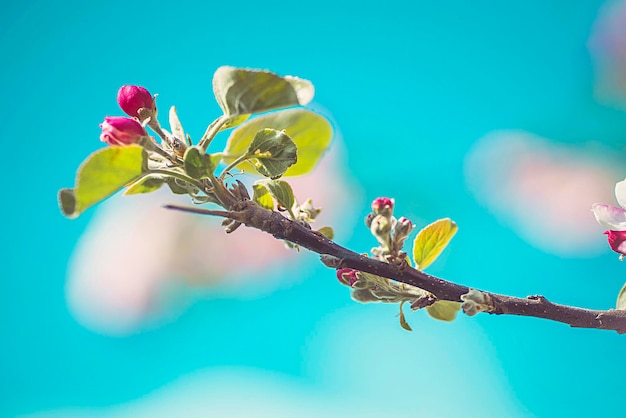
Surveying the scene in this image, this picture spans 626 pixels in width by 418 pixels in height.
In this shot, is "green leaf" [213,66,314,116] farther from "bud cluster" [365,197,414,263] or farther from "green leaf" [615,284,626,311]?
"green leaf" [615,284,626,311]

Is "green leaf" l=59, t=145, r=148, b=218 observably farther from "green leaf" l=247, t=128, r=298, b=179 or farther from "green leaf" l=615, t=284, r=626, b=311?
"green leaf" l=615, t=284, r=626, b=311

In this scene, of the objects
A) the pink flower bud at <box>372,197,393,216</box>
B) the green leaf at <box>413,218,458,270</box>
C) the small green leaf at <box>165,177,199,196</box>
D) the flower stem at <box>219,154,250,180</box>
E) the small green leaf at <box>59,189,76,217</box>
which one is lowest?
the small green leaf at <box>59,189,76,217</box>

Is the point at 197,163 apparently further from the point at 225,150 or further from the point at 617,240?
the point at 617,240

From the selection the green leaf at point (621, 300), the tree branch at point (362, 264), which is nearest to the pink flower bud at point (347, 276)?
the tree branch at point (362, 264)

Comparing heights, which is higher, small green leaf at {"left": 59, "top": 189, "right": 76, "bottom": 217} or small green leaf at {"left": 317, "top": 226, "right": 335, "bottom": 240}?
small green leaf at {"left": 317, "top": 226, "right": 335, "bottom": 240}

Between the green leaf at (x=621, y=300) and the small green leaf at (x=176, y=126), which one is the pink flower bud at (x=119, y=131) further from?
the green leaf at (x=621, y=300)

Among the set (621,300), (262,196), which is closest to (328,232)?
(262,196)

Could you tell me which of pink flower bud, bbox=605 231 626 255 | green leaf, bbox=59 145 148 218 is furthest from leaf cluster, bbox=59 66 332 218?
pink flower bud, bbox=605 231 626 255
